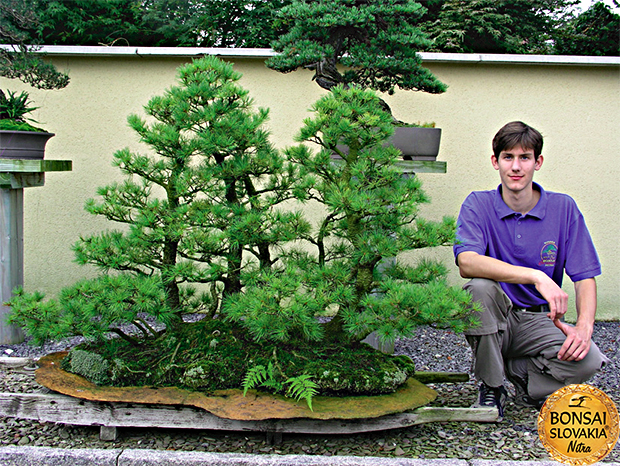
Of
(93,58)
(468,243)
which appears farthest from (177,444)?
(93,58)

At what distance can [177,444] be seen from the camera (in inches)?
79.0

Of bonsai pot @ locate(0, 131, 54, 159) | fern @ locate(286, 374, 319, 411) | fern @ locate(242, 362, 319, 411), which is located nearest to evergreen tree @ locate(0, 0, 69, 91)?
bonsai pot @ locate(0, 131, 54, 159)

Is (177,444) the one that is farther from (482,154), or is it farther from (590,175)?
(590,175)

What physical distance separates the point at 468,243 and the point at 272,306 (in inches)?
33.8

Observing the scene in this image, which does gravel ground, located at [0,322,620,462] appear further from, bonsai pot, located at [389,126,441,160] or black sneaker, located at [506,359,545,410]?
bonsai pot, located at [389,126,441,160]

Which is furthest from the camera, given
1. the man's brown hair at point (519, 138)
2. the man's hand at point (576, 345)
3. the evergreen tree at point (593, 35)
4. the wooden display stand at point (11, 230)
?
the evergreen tree at point (593, 35)

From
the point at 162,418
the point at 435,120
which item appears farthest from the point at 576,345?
the point at 435,120

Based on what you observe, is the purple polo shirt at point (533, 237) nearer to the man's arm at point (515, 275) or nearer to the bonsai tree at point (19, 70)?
the man's arm at point (515, 275)

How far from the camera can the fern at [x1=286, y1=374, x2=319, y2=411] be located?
1861 millimetres

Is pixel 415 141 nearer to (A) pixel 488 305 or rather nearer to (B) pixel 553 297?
(A) pixel 488 305

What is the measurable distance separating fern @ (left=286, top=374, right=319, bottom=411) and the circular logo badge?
0.84 metres

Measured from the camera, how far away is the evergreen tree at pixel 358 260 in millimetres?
1914

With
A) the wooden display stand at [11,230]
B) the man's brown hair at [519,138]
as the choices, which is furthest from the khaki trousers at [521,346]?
the wooden display stand at [11,230]

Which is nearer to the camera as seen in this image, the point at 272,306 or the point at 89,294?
the point at 272,306
